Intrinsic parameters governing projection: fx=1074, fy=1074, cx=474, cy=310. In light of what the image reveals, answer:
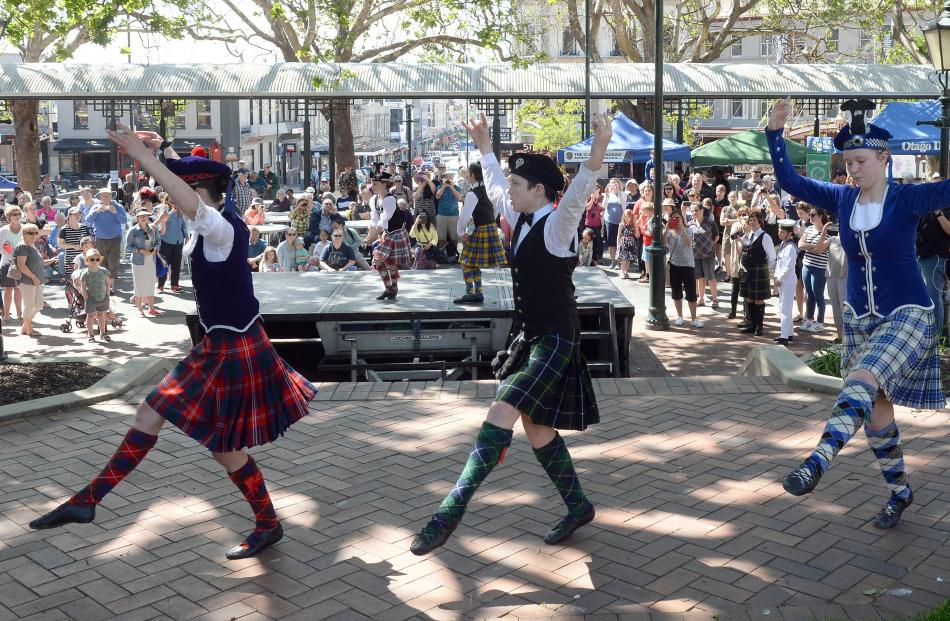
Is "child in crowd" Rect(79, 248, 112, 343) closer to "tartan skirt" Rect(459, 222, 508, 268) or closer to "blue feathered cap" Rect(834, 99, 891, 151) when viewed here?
"tartan skirt" Rect(459, 222, 508, 268)

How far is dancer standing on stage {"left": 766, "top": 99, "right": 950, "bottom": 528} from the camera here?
4.87 metres

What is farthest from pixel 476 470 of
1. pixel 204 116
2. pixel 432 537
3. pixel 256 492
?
pixel 204 116

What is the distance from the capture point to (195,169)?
476cm

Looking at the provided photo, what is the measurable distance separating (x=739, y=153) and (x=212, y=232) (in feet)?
71.1

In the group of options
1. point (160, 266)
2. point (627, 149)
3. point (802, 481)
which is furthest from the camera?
point (627, 149)

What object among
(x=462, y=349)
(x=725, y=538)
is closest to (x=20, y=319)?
(x=462, y=349)

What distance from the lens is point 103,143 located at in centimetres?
6844

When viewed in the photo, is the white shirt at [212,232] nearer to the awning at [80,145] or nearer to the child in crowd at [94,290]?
the child in crowd at [94,290]

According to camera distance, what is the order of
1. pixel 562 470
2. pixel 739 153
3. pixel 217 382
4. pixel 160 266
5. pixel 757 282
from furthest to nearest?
pixel 739 153
pixel 160 266
pixel 757 282
pixel 562 470
pixel 217 382

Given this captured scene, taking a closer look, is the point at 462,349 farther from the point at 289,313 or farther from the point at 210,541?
the point at 210,541

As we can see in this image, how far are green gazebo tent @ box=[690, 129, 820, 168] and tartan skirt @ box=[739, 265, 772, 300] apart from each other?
11.5m

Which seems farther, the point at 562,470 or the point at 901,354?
the point at 562,470

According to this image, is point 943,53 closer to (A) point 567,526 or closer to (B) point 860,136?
(B) point 860,136

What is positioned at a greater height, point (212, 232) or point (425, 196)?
point (425, 196)
